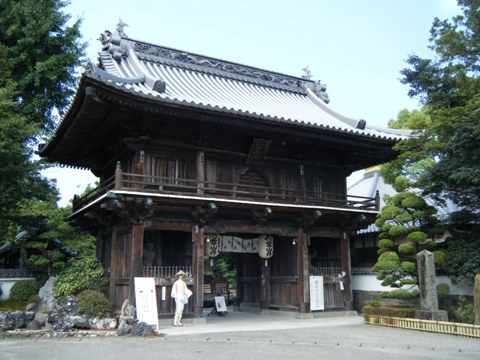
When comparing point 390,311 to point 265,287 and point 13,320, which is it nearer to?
point 265,287

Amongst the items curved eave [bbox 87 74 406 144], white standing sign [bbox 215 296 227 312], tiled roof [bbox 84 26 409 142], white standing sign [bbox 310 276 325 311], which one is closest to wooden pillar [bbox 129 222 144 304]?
curved eave [bbox 87 74 406 144]

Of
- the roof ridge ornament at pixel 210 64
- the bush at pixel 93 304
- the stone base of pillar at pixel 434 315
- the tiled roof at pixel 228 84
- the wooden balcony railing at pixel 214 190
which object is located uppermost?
the roof ridge ornament at pixel 210 64

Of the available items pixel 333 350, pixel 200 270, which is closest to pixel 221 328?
pixel 200 270

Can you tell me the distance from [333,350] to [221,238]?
798 centimetres

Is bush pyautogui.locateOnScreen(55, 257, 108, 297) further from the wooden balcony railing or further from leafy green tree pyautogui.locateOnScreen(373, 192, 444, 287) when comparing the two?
leafy green tree pyautogui.locateOnScreen(373, 192, 444, 287)

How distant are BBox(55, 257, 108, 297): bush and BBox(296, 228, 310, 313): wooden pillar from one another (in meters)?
7.05

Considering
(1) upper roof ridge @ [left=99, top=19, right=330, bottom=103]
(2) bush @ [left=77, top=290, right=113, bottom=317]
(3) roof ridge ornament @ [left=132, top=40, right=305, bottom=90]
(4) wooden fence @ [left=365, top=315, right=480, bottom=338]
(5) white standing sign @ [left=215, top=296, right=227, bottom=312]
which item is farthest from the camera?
(3) roof ridge ornament @ [left=132, top=40, right=305, bottom=90]

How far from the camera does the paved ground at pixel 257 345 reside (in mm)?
9266

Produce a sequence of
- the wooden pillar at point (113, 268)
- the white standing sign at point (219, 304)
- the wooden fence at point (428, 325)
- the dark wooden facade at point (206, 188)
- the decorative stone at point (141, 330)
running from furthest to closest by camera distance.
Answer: the white standing sign at point (219, 304) < the wooden pillar at point (113, 268) < the dark wooden facade at point (206, 188) < the decorative stone at point (141, 330) < the wooden fence at point (428, 325)

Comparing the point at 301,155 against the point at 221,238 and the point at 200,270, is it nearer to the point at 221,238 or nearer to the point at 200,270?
the point at 221,238

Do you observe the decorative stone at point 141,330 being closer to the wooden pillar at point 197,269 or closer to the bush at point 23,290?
the wooden pillar at point 197,269

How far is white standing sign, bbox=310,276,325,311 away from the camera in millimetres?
17547

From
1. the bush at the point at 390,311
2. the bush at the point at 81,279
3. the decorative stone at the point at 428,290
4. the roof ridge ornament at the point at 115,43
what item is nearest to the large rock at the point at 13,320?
the bush at the point at 81,279

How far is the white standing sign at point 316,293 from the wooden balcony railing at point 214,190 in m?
2.90
